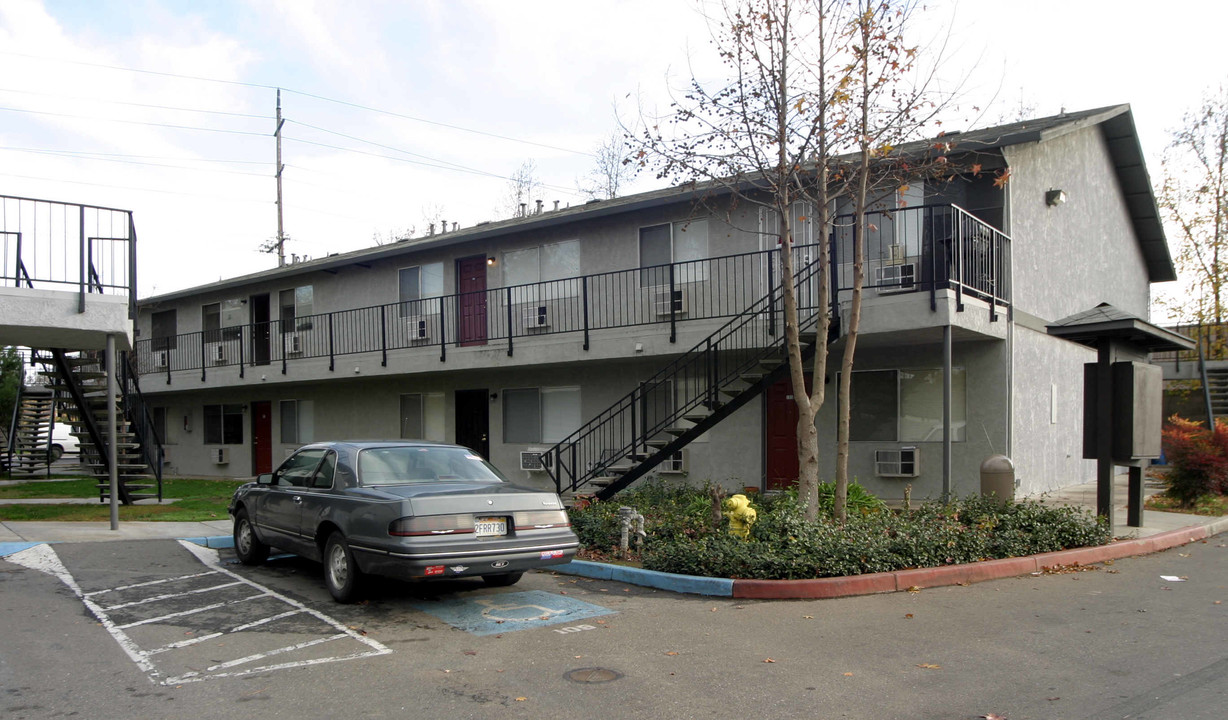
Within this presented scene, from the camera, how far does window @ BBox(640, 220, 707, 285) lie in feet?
50.6

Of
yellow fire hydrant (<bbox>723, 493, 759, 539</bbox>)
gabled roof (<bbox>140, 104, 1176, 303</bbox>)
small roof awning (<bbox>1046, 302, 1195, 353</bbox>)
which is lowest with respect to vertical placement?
yellow fire hydrant (<bbox>723, 493, 759, 539</bbox>)

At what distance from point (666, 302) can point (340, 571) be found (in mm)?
8920

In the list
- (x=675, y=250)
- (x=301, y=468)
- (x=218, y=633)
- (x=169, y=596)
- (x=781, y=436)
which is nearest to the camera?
(x=218, y=633)

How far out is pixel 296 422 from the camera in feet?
76.9

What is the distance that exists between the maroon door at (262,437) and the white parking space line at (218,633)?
49.7 ft

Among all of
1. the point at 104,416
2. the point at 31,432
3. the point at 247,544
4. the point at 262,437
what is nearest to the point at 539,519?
the point at 247,544

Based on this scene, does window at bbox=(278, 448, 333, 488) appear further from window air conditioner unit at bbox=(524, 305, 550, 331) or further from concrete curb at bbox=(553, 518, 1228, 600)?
window air conditioner unit at bbox=(524, 305, 550, 331)

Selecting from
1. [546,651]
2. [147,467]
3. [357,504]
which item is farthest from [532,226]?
→ [546,651]

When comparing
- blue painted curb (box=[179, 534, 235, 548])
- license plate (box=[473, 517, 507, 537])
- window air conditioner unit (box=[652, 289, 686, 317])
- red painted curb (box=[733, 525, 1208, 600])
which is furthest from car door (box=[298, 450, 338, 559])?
window air conditioner unit (box=[652, 289, 686, 317])

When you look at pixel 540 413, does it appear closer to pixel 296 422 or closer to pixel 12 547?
pixel 296 422

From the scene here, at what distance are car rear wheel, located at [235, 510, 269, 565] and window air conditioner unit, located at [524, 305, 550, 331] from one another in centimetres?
814

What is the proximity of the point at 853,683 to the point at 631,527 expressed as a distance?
4.34 m

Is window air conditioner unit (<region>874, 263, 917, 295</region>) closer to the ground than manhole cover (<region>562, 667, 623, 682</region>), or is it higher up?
higher up

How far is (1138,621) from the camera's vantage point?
6.74 metres
